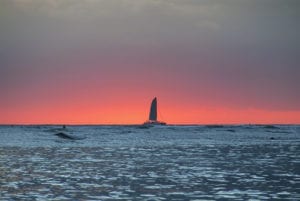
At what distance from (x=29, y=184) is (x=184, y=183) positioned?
922 centimetres

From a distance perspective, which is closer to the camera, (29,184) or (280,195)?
(280,195)

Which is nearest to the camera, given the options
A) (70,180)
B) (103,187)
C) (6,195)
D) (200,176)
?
(6,195)

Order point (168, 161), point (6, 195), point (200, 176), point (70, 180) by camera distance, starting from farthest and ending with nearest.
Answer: point (168, 161)
point (200, 176)
point (70, 180)
point (6, 195)

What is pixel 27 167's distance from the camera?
46.8 metres

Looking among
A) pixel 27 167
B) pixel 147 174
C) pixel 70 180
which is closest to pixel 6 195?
pixel 70 180

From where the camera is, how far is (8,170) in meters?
43.7

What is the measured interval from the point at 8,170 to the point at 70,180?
8934 mm

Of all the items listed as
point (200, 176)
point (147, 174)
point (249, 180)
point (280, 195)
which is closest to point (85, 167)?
point (147, 174)

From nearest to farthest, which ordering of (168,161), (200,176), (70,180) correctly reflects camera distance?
(70,180), (200,176), (168,161)

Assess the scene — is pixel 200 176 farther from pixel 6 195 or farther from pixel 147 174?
pixel 6 195

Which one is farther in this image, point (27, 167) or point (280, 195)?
point (27, 167)

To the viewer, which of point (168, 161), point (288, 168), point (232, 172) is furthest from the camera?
point (168, 161)

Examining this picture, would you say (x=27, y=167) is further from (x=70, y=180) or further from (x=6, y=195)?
(x=6, y=195)

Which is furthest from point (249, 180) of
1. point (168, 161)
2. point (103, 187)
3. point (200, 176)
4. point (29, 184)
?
point (168, 161)
